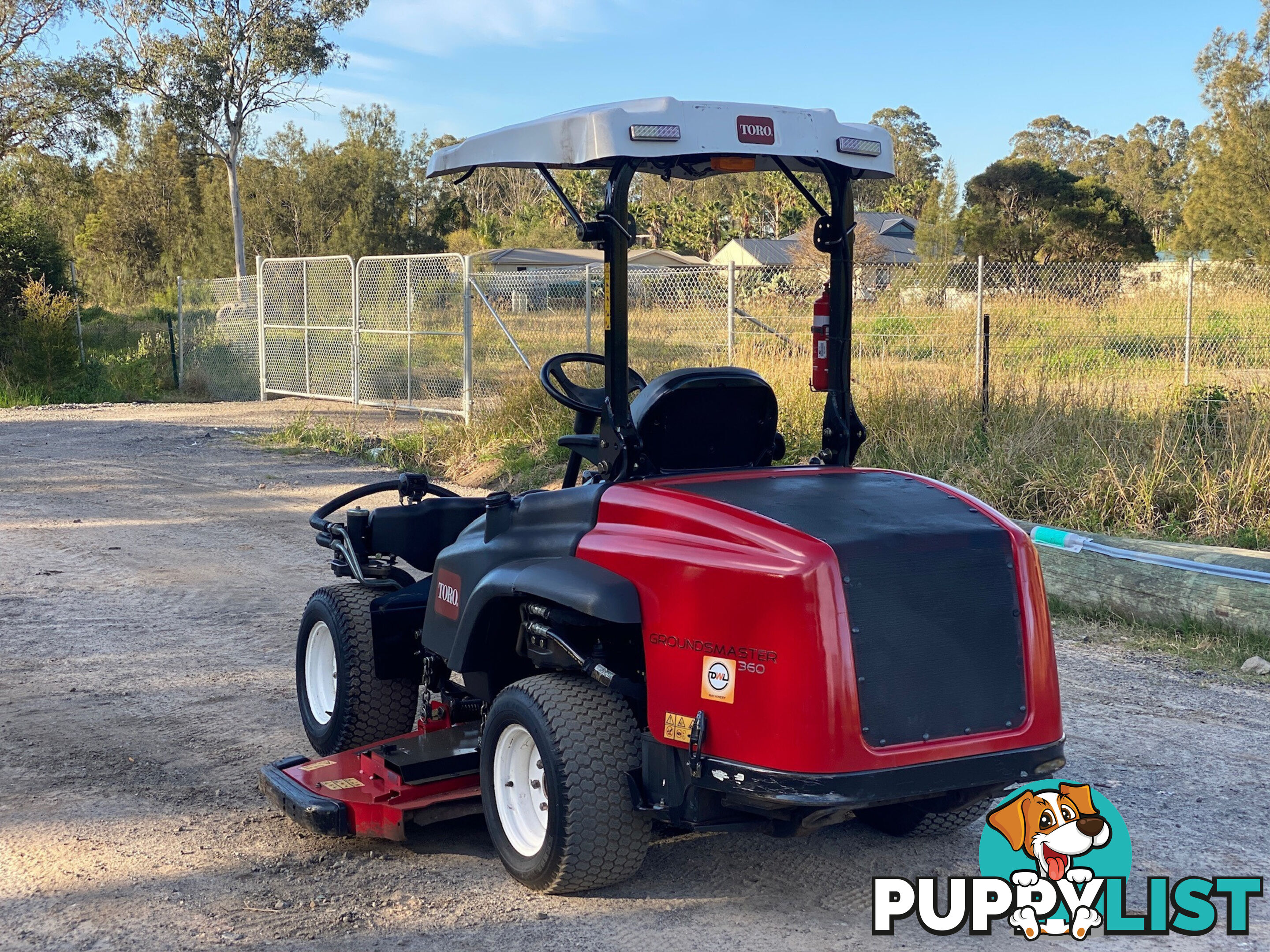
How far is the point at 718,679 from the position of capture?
3.29 metres

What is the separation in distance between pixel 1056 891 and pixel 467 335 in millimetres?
11878

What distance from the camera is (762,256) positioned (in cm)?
6122

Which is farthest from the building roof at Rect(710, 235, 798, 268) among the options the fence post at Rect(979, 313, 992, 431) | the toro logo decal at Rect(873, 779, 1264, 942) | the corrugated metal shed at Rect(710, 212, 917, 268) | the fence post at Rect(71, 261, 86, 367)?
the toro logo decal at Rect(873, 779, 1264, 942)

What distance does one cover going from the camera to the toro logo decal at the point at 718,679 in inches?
129

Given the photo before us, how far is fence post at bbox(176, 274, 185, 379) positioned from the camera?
23.0 metres

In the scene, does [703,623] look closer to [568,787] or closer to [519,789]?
[568,787]

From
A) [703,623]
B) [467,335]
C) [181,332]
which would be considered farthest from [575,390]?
[181,332]

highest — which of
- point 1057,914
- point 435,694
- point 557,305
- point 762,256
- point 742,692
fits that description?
point 762,256

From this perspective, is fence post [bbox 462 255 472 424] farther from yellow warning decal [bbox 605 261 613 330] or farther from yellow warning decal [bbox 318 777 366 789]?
yellow warning decal [bbox 605 261 613 330]

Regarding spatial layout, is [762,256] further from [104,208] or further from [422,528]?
[422,528]

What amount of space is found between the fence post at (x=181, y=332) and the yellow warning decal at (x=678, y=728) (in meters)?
21.2

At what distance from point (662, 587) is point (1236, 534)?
5.91 m

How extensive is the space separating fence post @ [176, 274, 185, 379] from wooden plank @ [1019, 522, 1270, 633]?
19.1 meters

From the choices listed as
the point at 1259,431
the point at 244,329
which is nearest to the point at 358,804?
the point at 1259,431
